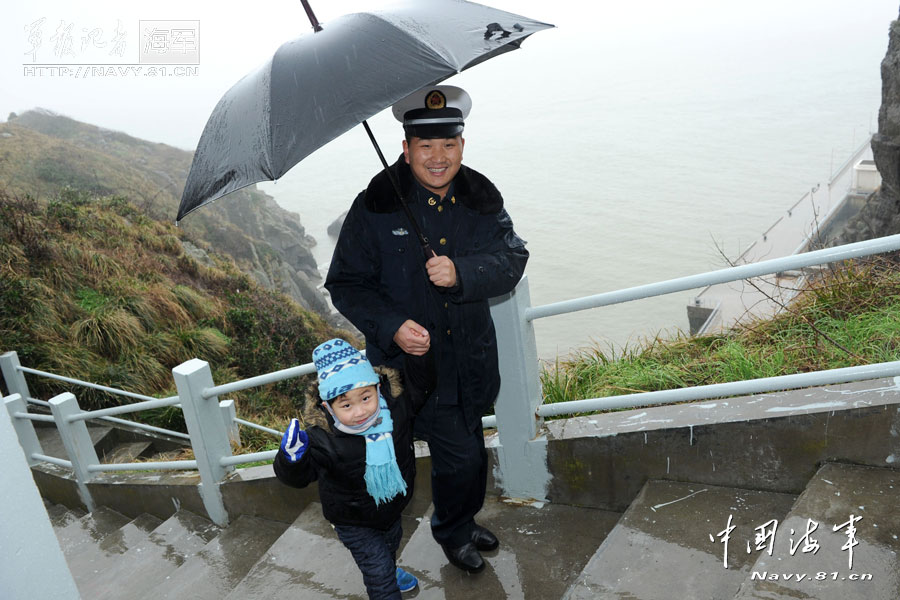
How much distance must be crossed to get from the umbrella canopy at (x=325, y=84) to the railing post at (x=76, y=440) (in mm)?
3594

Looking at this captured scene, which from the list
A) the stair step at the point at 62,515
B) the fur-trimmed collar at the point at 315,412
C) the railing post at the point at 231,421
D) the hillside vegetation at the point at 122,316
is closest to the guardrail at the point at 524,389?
the railing post at the point at 231,421

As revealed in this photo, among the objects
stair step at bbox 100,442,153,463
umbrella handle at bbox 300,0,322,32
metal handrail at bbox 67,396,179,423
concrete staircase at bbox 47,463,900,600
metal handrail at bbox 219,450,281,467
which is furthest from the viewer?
stair step at bbox 100,442,153,463

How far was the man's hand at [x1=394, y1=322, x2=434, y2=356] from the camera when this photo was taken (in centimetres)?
238

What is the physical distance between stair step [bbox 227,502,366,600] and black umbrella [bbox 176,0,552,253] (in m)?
1.79

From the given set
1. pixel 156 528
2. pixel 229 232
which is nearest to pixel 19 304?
pixel 156 528

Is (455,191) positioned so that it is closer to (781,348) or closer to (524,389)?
(524,389)

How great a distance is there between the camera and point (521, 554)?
113 inches

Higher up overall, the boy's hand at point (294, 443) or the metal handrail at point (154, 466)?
the boy's hand at point (294, 443)

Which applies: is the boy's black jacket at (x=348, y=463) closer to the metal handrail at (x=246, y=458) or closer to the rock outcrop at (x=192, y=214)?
the metal handrail at (x=246, y=458)

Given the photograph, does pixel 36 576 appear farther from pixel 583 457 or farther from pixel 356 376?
pixel 583 457

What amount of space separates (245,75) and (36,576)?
68.7 inches

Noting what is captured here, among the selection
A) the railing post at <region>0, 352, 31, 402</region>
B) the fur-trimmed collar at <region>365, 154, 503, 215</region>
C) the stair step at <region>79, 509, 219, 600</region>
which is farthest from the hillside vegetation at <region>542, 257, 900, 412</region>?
the railing post at <region>0, 352, 31, 402</region>

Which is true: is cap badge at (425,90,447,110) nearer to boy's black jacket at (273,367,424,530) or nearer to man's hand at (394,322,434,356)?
man's hand at (394,322,434,356)

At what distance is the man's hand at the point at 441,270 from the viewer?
2.29 m
